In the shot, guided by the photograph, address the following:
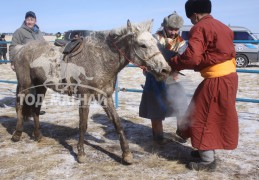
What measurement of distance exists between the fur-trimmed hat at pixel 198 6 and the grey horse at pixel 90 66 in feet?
1.48

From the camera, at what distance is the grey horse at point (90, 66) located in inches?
120

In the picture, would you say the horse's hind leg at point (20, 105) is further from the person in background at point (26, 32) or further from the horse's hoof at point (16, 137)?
the person in background at point (26, 32)

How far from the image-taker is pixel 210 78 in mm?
3023

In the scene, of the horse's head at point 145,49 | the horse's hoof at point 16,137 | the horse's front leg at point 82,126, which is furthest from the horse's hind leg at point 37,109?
the horse's head at point 145,49

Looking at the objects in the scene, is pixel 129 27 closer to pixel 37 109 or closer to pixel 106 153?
pixel 106 153

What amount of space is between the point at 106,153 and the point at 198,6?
2210 mm

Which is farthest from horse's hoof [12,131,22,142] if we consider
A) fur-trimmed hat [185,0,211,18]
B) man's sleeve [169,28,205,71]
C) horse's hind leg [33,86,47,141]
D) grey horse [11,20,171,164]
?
fur-trimmed hat [185,0,211,18]

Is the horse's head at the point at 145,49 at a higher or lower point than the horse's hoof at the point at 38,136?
→ higher

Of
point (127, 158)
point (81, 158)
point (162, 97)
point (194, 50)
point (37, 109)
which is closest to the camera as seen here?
point (194, 50)

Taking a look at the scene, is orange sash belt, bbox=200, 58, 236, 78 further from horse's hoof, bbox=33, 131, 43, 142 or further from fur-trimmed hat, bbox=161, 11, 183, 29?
horse's hoof, bbox=33, 131, 43, 142

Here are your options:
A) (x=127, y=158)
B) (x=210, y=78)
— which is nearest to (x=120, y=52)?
(x=210, y=78)

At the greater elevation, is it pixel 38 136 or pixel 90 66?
pixel 90 66

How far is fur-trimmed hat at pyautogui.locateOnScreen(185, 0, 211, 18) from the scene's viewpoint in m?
2.88

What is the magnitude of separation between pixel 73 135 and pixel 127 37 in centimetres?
220
